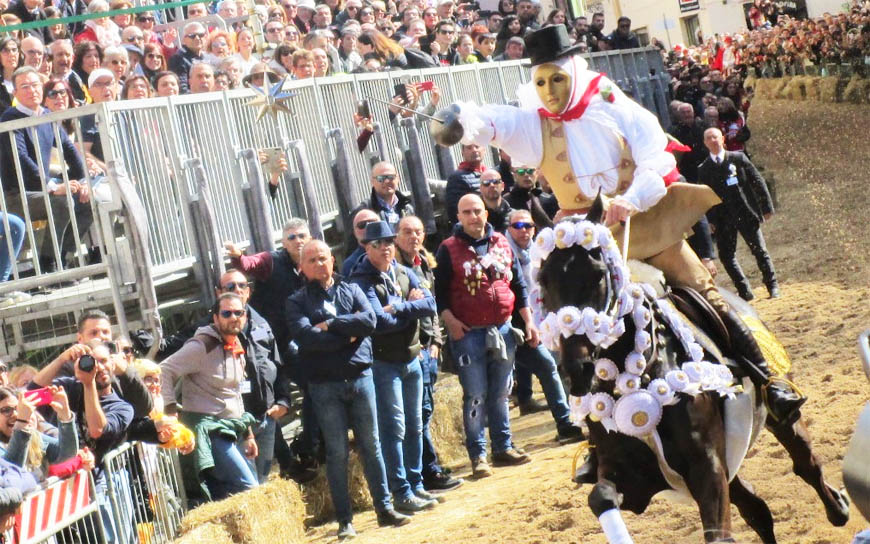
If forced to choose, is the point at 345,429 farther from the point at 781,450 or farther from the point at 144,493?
the point at 781,450

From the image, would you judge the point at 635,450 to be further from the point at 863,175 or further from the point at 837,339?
the point at 863,175

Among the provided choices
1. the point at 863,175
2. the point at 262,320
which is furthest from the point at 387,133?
the point at 863,175

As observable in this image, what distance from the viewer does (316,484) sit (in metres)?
11.0

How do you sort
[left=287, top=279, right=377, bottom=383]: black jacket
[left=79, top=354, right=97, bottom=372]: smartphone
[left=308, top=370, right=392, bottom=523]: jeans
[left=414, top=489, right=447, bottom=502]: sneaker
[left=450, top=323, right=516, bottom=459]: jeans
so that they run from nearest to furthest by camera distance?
[left=79, top=354, right=97, bottom=372]: smartphone < [left=287, top=279, right=377, bottom=383]: black jacket < [left=308, top=370, right=392, bottom=523]: jeans < [left=414, top=489, right=447, bottom=502]: sneaker < [left=450, top=323, right=516, bottom=459]: jeans

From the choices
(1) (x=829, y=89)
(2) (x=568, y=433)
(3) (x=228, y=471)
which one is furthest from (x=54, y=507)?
(1) (x=829, y=89)

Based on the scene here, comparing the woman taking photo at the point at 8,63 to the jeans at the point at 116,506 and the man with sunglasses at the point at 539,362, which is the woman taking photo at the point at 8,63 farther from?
the man with sunglasses at the point at 539,362

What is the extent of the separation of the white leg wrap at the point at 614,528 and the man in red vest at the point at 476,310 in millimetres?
4929

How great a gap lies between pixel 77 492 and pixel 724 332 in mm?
3749

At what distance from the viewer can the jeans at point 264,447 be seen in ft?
34.2

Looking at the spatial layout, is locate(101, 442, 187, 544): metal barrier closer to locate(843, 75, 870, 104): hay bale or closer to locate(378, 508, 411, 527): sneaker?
locate(378, 508, 411, 527): sneaker

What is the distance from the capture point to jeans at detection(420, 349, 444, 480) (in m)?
11.4

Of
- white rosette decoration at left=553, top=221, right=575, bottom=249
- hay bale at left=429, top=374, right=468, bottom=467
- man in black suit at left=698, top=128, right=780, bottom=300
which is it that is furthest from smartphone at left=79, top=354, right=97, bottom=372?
man in black suit at left=698, top=128, right=780, bottom=300

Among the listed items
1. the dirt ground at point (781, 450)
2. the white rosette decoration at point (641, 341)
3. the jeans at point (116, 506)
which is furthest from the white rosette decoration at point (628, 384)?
the jeans at point (116, 506)

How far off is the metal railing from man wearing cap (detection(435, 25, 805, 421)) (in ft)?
11.6
